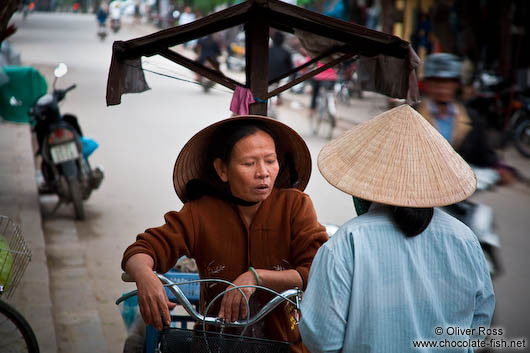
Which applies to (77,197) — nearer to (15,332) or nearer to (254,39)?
(15,332)

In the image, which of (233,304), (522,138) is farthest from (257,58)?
(522,138)

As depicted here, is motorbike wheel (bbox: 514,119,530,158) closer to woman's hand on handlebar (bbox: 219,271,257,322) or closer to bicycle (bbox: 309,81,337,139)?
bicycle (bbox: 309,81,337,139)

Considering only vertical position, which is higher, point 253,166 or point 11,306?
point 253,166

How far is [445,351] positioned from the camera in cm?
175

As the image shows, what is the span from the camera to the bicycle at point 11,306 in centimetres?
300

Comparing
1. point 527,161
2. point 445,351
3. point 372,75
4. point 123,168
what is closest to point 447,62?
point 372,75

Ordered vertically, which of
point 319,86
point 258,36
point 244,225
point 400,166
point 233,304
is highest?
point 258,36

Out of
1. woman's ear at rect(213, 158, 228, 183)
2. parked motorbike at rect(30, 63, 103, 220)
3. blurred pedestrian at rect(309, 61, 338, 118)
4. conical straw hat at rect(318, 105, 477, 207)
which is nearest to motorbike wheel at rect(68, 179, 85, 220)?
parked motorbike at rect(30, 63, 103, 220)

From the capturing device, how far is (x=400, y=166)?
1748 mm

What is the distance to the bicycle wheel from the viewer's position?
10.0 feet

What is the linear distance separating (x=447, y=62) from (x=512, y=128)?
7183 millimetres

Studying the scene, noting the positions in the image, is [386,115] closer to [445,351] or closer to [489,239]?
[445,351]

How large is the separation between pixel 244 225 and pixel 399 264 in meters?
0.89

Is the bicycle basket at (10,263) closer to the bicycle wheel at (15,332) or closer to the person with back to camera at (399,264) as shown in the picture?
the bicycle wheel at (15,332)
